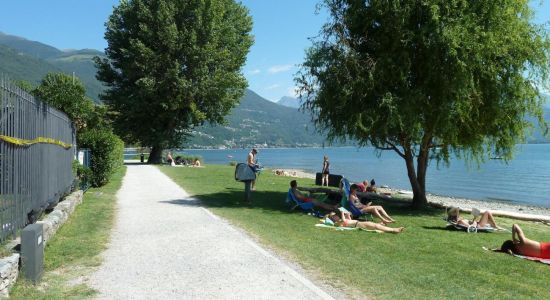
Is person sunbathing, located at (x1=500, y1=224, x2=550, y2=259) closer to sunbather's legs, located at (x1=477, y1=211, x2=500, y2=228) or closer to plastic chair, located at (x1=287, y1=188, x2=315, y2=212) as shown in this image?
sunbather's legs, located at (x1=477, y1=211, x2=500, y2=228)

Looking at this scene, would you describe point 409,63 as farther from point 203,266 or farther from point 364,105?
point 203,266

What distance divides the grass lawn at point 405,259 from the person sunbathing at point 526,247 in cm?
30

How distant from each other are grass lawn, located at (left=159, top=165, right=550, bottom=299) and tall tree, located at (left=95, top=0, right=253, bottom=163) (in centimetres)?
2538

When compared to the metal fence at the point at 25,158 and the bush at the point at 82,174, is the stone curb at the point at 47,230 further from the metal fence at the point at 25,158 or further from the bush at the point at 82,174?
the bush at the point at 82,174

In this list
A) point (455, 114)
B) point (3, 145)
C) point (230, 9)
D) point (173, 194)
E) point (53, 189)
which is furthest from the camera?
point (230, 9)

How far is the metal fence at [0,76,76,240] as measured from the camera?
289 inches

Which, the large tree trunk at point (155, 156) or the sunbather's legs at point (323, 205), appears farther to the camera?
the large tree trunk at point (155, 156)

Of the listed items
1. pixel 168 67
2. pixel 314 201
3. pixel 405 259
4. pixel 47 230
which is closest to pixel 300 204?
pixel 314 201

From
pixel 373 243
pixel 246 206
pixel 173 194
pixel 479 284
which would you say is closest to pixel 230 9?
pixel 173 194

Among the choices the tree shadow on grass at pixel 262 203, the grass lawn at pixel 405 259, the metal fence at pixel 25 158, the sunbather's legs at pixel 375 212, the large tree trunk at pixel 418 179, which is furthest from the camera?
the large tree trunk at pixel 418 179

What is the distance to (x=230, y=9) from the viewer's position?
4319 centimetres

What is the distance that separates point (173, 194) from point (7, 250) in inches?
456

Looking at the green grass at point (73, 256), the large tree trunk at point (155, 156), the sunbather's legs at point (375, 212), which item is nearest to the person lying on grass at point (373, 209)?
the sunbather's legs at point (375, 212)

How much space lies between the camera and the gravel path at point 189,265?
6.28 m
